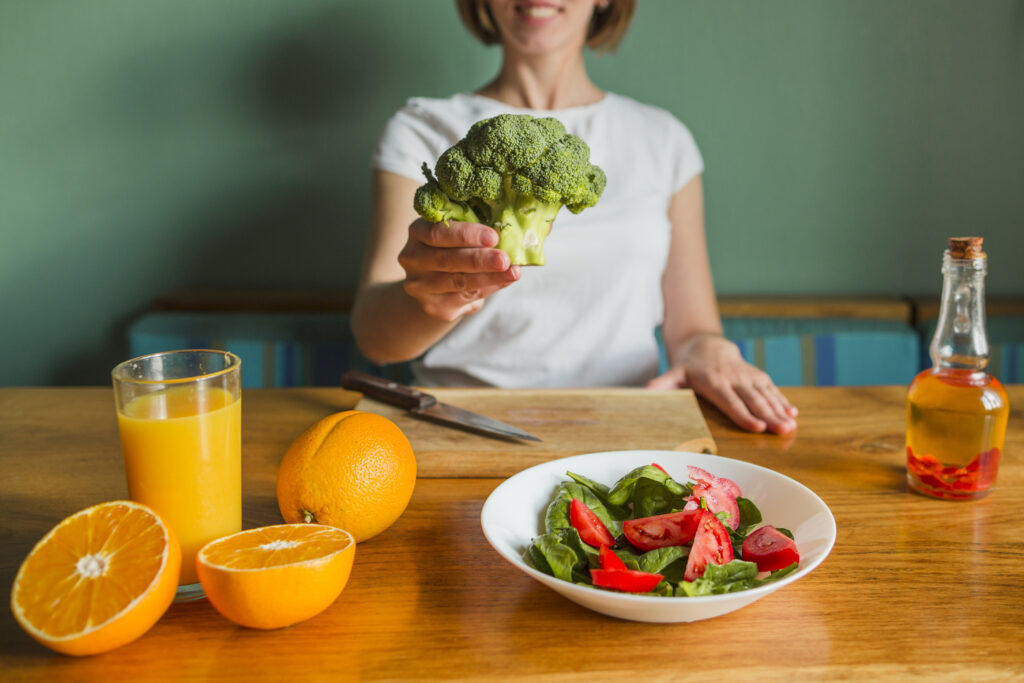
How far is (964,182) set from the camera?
2.02 meters

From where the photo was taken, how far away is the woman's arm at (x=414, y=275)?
3.00 feet

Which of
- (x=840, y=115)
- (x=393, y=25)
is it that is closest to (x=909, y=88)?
(x=840, y=115)

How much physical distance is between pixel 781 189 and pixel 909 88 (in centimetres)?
40

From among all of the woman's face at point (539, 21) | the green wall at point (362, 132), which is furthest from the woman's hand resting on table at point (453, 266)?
the green wall at point (362, 132)

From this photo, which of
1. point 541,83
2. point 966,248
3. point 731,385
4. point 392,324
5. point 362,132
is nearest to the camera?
point 966,248

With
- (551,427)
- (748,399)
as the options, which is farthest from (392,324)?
(748,399)

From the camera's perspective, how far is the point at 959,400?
0.81m

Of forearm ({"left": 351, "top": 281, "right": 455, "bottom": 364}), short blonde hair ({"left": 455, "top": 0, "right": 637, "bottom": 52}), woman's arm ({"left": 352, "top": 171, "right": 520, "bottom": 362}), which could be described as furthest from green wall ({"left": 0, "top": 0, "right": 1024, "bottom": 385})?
forearm ({"left": 351, "top": 281, "right": 455, "bottom": 364})

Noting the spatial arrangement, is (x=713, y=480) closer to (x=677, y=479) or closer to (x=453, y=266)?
(x=677, y=479)

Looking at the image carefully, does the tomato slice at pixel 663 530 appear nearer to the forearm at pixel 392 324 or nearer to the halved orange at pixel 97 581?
the halved orange at pixel 97 581

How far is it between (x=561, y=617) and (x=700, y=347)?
82 cm

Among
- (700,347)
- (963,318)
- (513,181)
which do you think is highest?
(513,181)

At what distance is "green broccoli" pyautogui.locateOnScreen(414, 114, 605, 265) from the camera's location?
905 millimetres

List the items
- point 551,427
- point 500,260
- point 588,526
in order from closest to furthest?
point 588,526, point 500,260, point 551,427
